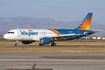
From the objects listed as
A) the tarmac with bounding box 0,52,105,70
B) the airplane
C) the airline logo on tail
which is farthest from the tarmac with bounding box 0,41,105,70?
the airline logo on tail

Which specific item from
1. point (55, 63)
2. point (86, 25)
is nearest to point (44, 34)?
point (86, 25)

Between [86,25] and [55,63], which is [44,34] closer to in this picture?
[86,25]

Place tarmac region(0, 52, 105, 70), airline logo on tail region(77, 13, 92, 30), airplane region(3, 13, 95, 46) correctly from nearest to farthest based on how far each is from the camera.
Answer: tarmac region(0, 52, 105, 70)
airplane region(3, 13, 95, 46)
airline logo on tail region(77, 13, 92, 30)

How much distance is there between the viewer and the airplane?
5459 cm

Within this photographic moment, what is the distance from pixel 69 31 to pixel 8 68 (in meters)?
44.7

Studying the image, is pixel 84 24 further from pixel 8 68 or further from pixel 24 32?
pixel 8 68

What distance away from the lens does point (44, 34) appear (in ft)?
190

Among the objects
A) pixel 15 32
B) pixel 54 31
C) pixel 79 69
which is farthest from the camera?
pixel 54 31

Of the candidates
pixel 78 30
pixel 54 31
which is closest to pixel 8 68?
pixel 54 31

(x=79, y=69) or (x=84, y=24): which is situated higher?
(x=84, y=24)

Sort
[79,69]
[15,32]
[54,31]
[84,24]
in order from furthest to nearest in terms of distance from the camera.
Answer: [84,24], [54,31], [15,32], [79,69]

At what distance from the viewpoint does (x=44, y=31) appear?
58062 mm

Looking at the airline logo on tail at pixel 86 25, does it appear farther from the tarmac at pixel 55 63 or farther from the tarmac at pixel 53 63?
the tarmac at pixel 53 63

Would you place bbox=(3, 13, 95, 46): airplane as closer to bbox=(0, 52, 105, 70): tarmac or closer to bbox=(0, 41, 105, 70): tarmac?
bbox=(0, 41, 105, 70): tarmac
